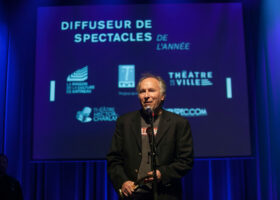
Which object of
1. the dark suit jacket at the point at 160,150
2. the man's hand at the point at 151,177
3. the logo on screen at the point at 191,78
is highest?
the logo on screen at the point at 191,78

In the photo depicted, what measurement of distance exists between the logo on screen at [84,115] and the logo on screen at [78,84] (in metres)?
0.23

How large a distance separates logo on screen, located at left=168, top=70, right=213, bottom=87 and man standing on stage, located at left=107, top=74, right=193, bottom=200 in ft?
5.32

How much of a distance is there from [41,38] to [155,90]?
2.47 meters

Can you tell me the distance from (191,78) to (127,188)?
2.30 metres

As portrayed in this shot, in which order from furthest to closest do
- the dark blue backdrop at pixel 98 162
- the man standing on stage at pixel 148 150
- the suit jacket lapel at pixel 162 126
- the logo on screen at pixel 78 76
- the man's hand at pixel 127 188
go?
the dark blue backdrop at pixel 98 162
the logo on screen at pixel 78 76
the suit jacket lapel at pixel 162 126
the man standing on stage at pixel 148 150
the man's hand at pixel 127 188

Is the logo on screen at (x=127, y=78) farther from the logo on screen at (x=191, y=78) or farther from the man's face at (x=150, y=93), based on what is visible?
the man's face at (x=150, y=93)

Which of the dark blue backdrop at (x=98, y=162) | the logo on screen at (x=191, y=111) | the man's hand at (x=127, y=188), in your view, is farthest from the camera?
the dark blue backdrop at (x=98, y=162)

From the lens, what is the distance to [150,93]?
8.45ft

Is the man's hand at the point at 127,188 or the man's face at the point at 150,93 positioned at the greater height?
the man's face at the point at 150,93

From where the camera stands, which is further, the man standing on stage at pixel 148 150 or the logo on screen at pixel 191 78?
the logo on screen at pixel 191 78

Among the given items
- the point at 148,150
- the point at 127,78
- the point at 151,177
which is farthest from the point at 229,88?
the point at 151,177

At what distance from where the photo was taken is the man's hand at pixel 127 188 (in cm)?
229

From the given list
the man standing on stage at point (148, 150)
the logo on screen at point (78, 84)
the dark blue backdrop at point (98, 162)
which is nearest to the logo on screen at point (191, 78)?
the dark blue backdrop at point (98, 162)

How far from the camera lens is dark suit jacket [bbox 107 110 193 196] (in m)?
2.45
